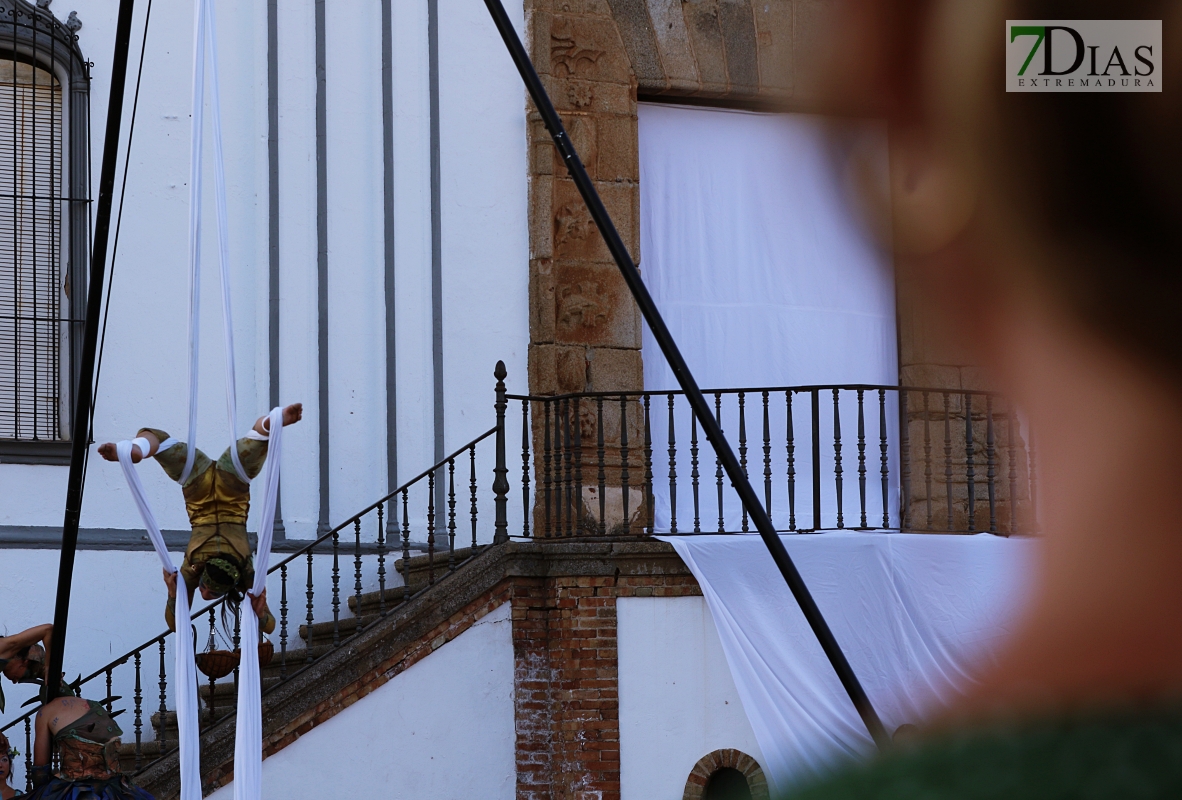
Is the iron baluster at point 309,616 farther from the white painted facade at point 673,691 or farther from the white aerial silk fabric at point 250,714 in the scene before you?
the white aerial silk fabric at point 250,714

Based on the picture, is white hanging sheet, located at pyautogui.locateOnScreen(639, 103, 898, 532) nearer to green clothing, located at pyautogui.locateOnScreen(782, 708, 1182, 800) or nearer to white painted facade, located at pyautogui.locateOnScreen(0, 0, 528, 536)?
white painted facade, located at pyautogui.locateOnScreen(0, 0, 528, 536)

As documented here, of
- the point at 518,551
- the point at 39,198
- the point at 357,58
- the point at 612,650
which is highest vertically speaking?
the point at 357,58

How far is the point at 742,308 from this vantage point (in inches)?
383

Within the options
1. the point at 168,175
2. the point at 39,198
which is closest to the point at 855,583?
the point at 168,175

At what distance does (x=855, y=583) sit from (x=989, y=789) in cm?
744

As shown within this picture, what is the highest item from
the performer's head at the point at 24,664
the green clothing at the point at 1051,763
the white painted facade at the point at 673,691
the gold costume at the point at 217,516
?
the green clothing at the point at 1051,763

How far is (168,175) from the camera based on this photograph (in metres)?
8.90

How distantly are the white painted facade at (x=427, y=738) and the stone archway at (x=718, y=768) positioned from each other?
3.15 feet

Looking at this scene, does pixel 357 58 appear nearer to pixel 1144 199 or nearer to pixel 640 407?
pixel 640 407

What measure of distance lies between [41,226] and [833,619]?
5.09 meters

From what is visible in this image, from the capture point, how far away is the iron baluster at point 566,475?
8273mm

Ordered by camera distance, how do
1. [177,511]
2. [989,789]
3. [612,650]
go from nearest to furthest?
1. [989,789]
2. [612,650]
3. [177,511]

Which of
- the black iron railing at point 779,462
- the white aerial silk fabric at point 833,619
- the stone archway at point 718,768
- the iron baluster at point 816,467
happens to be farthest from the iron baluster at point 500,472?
the iron baluster at point 816,467

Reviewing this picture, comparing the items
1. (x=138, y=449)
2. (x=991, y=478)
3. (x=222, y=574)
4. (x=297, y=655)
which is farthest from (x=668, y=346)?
(x=991, y=478)
